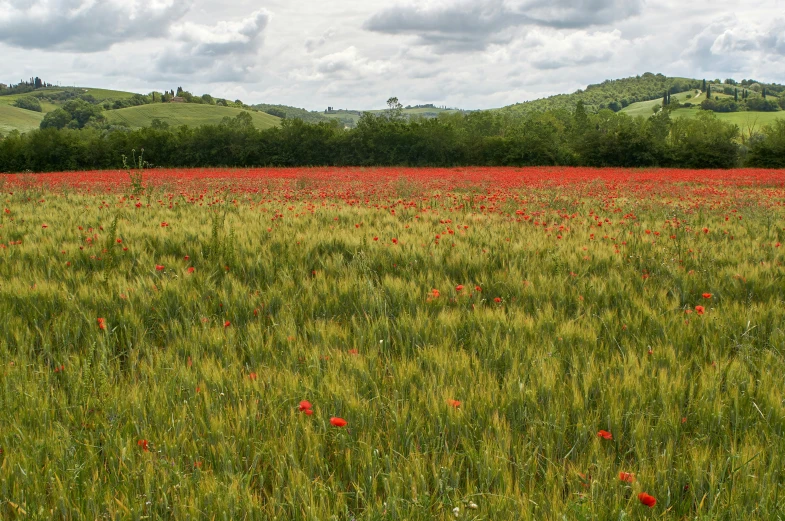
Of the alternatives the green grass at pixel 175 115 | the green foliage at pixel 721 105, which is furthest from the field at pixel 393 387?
the green foliage at pixel 721 105

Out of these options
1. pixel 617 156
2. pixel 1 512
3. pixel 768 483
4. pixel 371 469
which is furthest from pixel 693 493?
pixel 617 156

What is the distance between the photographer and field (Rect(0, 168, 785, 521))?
1.73 metres

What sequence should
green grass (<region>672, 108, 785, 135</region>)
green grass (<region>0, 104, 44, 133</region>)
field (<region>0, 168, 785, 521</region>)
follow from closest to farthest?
field (<region>0, 168, 785, 521</region>) < green grass (<region>672, 108, 785, 135</region>) < green grass (<region>0, 104, 44, 133</region>)

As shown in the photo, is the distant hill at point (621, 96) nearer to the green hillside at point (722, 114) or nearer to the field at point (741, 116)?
the green hillside at point (722, 114)

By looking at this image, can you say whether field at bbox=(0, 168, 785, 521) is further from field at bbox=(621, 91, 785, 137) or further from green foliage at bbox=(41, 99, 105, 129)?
green foliage at bbox=(41, 99, 105, 129)

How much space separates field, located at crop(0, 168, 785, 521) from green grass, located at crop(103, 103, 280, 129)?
114 metres

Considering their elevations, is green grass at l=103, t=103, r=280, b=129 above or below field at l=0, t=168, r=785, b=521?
above

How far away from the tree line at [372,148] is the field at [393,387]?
111 feet

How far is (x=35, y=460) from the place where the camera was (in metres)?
1.85

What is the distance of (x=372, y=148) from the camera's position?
4053cm

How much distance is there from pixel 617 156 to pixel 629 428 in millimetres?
37873

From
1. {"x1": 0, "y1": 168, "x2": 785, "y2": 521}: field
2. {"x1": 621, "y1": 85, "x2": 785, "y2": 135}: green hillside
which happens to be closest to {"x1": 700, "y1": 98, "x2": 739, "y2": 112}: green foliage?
{"x1": 621, "y1": 85, "x2": 785, "y2": 135}: green hillside

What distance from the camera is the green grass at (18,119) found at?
106312 mm

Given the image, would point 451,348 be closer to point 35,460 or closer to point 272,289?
point 272,289
